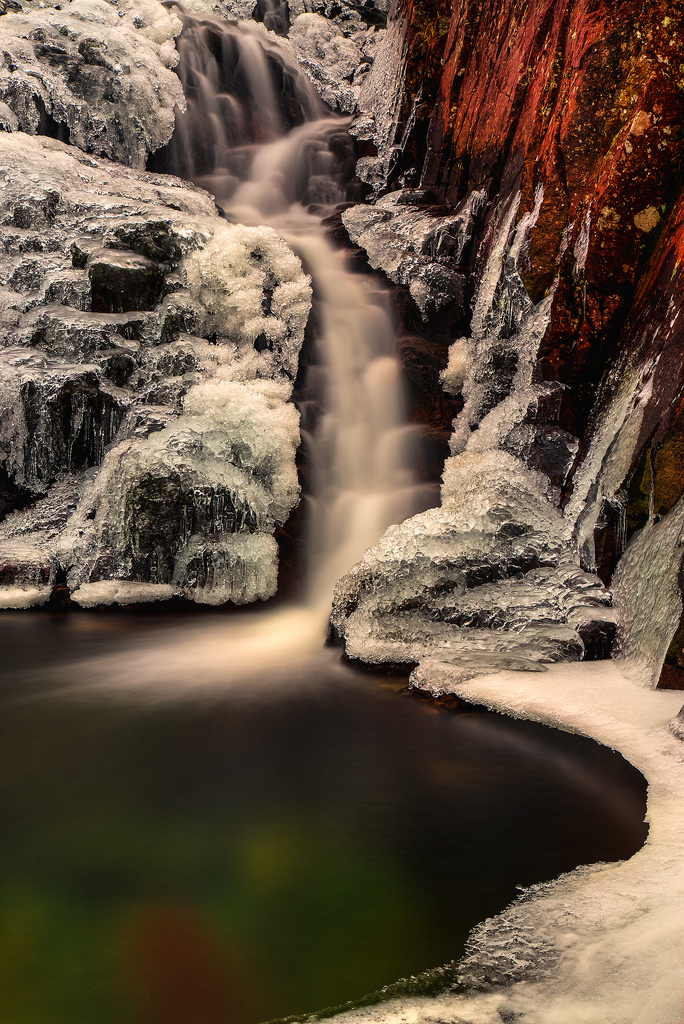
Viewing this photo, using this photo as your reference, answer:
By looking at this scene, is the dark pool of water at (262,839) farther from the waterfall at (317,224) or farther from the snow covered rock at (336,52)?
the snow covered rock at (336,52)

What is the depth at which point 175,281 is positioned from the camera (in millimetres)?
6492

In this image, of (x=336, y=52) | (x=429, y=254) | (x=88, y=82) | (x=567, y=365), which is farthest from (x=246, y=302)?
(x=336, y=52)

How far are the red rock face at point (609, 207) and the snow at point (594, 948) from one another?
76.2 inches

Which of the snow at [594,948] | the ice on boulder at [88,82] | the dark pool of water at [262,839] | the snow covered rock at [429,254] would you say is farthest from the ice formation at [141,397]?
the snow at [594,948]

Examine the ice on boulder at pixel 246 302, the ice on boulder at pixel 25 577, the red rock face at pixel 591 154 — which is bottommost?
the ice on boulder at pixel 25 577

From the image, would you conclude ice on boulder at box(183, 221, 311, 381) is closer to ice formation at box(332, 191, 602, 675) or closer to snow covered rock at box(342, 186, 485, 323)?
snow covered rock at box(342, 186, 485, 323)

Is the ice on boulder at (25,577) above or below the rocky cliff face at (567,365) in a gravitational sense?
below

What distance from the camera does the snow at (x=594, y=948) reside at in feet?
6.00

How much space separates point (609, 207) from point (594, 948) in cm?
430

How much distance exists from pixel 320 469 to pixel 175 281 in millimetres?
2078

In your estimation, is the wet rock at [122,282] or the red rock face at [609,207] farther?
the wet rock at [122,282]

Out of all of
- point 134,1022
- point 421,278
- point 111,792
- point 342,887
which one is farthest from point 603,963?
point 421,278

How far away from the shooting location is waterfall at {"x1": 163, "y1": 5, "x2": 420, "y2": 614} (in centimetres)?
593

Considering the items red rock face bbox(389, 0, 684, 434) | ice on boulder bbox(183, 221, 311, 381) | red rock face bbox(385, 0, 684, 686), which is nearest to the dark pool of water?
red rock face bbox(385, 0, 684, 686)
